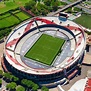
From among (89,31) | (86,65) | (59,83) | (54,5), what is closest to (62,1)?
(54,5)

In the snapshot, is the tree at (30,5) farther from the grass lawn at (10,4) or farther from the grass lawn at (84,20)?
the grass lawn at (84,20)

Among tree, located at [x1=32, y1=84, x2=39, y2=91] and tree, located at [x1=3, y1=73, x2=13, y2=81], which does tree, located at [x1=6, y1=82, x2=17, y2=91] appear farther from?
tree, located at [x1=32, y1=84, x2=39, y2=91]

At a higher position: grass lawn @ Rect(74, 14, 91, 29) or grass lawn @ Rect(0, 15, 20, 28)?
grass lawn @ Rect(0, 15, 20, 28)

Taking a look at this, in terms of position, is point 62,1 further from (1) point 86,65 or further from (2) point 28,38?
(1) point 86,65

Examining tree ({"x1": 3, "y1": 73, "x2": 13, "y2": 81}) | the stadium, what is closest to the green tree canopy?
tree ({"x1": 3, "y1": 73, "x2": 13, "y2": 81})

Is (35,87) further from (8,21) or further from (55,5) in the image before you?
(55,5)

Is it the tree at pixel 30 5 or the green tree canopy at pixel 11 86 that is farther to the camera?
the tree at pixel 30 5

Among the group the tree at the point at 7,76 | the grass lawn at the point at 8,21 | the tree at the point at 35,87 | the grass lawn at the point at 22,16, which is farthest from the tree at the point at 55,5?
the tree at the point at 35,87

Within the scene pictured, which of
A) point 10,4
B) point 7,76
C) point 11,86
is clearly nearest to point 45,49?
point 7,76
